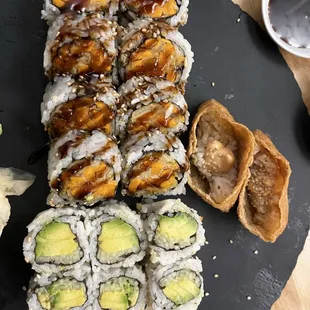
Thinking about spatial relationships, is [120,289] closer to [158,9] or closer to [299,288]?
[299,288]

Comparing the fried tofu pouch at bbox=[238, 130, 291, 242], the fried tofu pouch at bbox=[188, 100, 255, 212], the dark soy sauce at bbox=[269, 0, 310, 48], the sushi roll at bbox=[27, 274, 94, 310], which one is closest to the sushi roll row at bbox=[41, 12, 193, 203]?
the fried tofu pouch at bbox=[188, 100, 255, 212]

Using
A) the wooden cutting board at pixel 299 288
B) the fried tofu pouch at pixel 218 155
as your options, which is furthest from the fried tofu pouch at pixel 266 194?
the wooden cutting board at pixel 299 288

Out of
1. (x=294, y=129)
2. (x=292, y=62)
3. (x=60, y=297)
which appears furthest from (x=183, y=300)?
(x=292, y=62)

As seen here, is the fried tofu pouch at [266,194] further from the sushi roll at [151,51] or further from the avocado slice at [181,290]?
the sushi roll at [151,51]

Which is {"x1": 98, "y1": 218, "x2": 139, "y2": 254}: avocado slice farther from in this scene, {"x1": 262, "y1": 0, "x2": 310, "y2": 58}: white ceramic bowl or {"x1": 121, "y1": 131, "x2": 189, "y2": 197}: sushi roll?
{"x1": 262, "y1": 0, "x2": 310, "y2": 58}: white ceramic bowl

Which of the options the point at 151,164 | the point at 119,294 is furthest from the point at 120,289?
the point at 151,164
